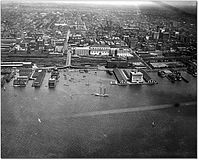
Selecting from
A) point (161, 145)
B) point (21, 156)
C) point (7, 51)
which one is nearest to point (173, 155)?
point (161, 145)

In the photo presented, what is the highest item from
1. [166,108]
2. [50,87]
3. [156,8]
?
[156,8]

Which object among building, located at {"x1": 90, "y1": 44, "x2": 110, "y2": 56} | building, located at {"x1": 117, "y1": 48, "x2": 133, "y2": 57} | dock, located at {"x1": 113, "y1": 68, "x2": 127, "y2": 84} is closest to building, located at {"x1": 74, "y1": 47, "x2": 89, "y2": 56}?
building, located at {"x1": 90, "y1": 44, "x2": 110, "y2": 56}

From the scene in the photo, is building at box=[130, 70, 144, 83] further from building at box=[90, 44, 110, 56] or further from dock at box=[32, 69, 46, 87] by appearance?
building at box=[90, 44, 110, 56]

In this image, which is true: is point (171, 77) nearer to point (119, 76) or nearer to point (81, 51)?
point (119, 76)

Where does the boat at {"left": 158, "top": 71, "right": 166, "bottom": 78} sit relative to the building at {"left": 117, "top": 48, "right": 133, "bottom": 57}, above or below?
below

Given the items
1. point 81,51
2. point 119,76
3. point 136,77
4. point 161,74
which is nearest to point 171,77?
point 161,74

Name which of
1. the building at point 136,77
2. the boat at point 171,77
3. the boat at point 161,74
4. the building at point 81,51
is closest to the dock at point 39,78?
the building at point 81,51

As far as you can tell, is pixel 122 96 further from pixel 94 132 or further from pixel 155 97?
pixel 94 132

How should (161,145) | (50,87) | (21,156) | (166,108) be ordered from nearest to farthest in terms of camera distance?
(21,156) → (161,145) → (166,108) → (50,87)
